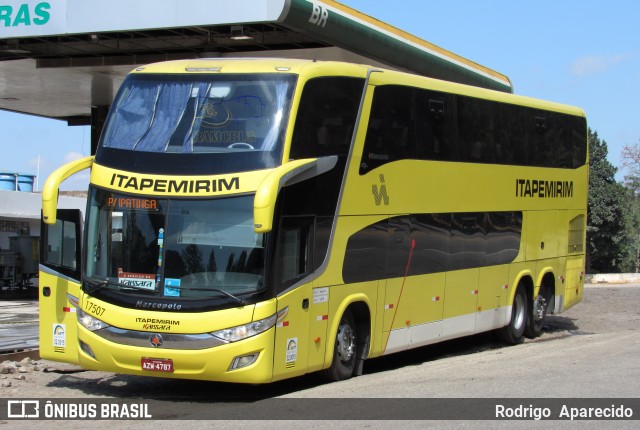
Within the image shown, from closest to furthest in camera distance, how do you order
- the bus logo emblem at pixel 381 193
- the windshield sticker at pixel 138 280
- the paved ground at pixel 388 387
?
the paved ground at pixel 388 387
the windshield sticker at pixel 138 280
the bus logo emblem at pixel 381 193

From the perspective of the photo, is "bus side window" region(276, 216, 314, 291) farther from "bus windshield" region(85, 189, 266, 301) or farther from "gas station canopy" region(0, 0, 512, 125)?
"gas station canopy" region(0, 0, 512, 125)

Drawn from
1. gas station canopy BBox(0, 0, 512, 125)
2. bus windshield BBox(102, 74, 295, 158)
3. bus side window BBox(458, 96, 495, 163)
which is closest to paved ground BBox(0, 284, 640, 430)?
bus windshield BBox(102, 74, 295, 158)

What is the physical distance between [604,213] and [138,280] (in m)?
46.1

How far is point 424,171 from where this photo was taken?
15.0m

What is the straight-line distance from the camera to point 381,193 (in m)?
13.8

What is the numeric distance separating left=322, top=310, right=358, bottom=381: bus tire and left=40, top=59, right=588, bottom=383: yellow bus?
3 centimetres

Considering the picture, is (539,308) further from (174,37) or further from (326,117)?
(174,37)

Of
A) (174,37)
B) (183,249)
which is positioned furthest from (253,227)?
(174,37)

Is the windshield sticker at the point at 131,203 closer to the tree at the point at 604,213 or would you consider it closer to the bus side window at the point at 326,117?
the bus side window at the point at 326,117

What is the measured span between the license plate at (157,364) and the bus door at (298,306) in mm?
1230

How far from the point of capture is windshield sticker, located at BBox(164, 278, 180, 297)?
1120 centimetres

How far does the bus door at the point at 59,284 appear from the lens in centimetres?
1246

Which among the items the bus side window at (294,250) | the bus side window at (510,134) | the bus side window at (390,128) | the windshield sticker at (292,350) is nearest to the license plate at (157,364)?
the windshield sticker at (292,350)

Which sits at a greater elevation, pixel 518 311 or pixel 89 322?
pixel 89 322
